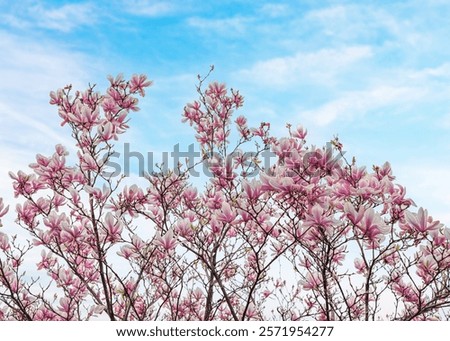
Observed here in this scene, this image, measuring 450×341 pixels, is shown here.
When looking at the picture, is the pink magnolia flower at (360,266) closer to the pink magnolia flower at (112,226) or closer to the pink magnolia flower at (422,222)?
the pink magnolia flower at (422,222)

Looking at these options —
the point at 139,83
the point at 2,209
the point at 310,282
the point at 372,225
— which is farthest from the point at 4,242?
the point at 372,225

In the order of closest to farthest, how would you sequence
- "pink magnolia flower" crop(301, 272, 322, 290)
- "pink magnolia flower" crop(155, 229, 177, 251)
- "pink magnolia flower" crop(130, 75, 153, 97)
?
"pink magnolia flower" crop(155, 229, 177, 251) < "pink magnolia flower" crop(301, 272, 322, 290) < "pink magnolia flower" crop(130, 75, 153, 97)

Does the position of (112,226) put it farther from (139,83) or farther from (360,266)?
(360,266)

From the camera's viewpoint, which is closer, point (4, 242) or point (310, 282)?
point (310, 282)

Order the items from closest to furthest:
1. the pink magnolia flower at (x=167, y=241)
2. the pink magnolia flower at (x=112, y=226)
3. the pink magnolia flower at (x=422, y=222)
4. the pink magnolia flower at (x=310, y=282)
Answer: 1. the pink magnolia flower at (x=422, y=222)
2. the pink magnolia flower at (x=167, y=241)
3. the pink magnolia flower at (x=112, y=226)
4. the pink magnolia flower at (x=310, y=282)

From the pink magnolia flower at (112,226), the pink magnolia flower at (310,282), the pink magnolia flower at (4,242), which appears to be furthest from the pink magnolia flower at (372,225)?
the pink magnolia flower at (4,242)

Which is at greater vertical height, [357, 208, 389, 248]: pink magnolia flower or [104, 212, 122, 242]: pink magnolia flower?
[104, 212, 122, 242]: pink magnolia flower

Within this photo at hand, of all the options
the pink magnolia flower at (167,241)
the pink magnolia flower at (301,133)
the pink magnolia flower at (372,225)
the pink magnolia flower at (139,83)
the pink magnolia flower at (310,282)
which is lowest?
the pink magnolia flower at (310,282)

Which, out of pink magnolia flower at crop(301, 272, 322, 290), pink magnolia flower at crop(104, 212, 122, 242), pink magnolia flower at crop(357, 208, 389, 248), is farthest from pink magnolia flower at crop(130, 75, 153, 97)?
pink magnolia flower at crop(357, 208, 389, 248)

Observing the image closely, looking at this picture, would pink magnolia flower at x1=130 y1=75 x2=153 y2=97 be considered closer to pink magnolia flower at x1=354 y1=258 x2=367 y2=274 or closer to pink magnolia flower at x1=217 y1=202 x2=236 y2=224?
pink magnolia flower at x1=217 y1=202 x2=236 y2=224

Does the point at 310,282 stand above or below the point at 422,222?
below

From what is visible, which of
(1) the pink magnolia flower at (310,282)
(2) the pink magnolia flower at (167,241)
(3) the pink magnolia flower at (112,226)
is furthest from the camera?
(1) the pink magnolia flower at (310,282)
